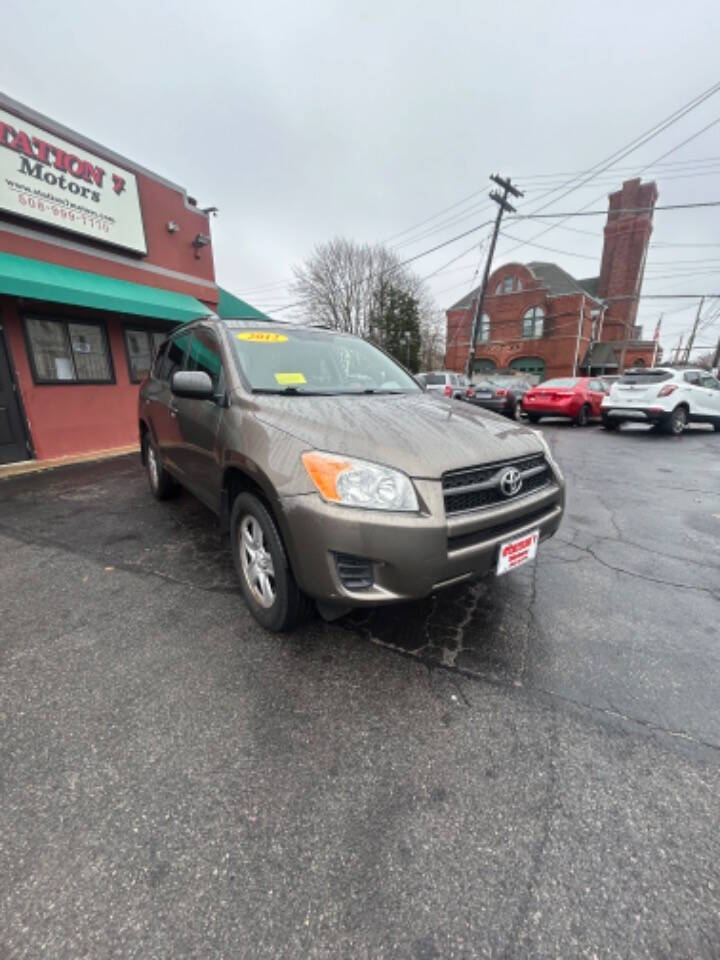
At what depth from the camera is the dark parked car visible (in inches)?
520

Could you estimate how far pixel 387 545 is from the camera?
1.79 meters

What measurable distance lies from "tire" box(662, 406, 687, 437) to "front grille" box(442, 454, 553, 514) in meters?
9.96

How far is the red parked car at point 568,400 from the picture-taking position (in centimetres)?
1157

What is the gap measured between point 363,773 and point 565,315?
37218 millimetres

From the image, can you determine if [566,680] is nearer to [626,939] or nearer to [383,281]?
[626,939]

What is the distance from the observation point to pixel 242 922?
115 cm

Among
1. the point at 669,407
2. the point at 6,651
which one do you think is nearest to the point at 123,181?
the point at 6,651

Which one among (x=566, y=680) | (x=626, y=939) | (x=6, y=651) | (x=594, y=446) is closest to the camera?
(x=626, y=939)

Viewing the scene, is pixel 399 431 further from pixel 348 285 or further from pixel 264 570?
pixel 348 285

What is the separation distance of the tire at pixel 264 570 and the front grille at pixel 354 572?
0.36 meters

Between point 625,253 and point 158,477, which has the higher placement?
point 625,253

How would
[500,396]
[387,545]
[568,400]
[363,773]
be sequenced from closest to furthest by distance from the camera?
[363,773], [387,545], [568,400], [500,396]

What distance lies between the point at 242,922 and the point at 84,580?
2.68 meters

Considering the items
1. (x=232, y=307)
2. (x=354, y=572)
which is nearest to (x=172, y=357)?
(x=354, y=572)
